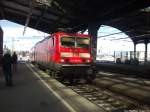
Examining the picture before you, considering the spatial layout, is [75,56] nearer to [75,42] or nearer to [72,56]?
[72,56]

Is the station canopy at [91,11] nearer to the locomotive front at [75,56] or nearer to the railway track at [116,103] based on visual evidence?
the locomotive front at [75,56]

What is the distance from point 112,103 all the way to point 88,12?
965 inches

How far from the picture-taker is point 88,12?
37.9m

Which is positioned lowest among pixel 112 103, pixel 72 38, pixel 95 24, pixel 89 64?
pixel 112 103

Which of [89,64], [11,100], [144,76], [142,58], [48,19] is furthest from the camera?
[142,58]

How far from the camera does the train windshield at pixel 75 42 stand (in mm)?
21859

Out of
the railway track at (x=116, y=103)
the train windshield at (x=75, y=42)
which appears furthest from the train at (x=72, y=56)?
the railway track at (x=116, y=103)

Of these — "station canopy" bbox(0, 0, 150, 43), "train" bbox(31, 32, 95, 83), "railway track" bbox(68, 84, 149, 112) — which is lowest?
"railway track" bbox(68, 84, 149, 112)

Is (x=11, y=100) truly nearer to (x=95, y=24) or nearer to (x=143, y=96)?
(x=143, y=96)

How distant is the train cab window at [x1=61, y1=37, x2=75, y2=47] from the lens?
21797mm

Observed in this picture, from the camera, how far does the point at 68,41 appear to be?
2205 centimetres

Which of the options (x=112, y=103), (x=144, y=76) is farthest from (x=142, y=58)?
(x=112, y=103)

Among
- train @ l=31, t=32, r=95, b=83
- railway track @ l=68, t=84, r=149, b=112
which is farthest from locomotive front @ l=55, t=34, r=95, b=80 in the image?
railway track @ l=68, t=84, r=149, b=112

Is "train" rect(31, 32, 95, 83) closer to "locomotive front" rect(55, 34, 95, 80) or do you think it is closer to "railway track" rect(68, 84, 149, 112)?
"locomotive front" rect(55, 34, 95, 80)
